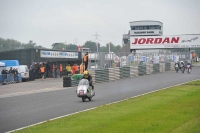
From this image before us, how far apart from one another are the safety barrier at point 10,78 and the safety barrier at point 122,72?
30.8ft

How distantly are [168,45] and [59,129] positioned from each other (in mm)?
65575

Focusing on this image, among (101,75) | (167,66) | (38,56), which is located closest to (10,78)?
(38,56)

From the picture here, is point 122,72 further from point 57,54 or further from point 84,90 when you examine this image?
point 84,90

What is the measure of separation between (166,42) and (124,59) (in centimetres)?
3450

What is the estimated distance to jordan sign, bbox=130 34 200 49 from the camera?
72750 mm

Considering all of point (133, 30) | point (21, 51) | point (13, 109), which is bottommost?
point (13, 109)

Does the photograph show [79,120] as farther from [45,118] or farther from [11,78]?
[11,78]

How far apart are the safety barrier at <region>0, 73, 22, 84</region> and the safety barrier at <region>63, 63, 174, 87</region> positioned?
938 centimetres

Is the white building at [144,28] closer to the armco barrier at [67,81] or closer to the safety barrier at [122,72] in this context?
the safety barrier at [122,72]

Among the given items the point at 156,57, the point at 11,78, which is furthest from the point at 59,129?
the point at 156,57

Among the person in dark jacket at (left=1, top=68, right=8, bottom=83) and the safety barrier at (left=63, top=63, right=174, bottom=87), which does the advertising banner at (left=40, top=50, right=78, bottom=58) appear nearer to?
the person in dark jacket at (left=1, top=68, right=8, bottom=83)

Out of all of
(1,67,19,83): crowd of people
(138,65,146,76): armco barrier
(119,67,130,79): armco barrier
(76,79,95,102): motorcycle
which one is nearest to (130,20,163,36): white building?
(138,65,146,76): armco barrier

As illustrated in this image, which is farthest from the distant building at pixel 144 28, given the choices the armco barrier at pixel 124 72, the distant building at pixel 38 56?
the armco barrier at pixel 124 72

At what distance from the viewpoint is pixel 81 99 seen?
21.5 m
